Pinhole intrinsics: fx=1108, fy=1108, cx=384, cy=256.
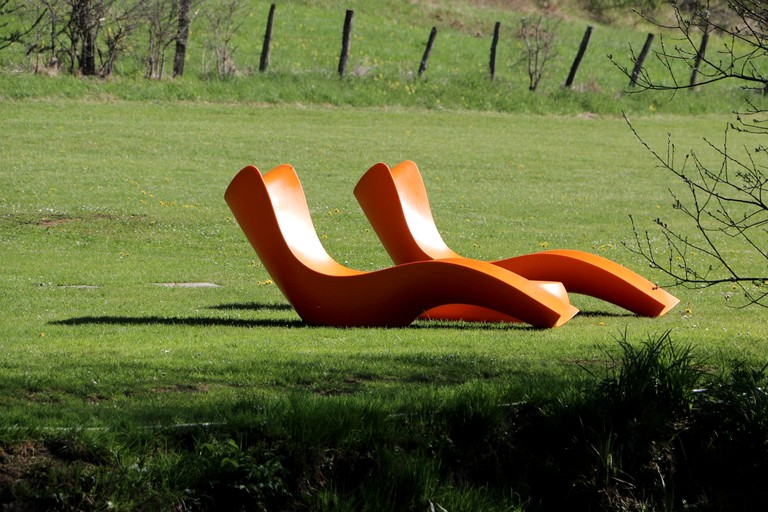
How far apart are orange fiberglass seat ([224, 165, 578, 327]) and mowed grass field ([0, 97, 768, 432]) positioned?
341mm

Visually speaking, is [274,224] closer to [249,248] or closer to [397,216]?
[397,216]

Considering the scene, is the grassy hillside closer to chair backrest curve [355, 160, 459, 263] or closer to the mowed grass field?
the mowed grass field

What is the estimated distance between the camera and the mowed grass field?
24.0ft

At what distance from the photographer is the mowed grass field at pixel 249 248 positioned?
24.0 ft

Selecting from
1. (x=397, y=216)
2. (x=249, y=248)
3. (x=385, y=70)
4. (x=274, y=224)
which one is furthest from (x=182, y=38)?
(x=274, y=224)

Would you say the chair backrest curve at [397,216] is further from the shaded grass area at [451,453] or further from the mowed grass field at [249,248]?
the shaded grass area at [451,453]

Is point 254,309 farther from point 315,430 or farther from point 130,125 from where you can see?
point 130,125

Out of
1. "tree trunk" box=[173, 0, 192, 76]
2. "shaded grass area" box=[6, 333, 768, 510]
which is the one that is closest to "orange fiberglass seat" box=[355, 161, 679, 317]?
"shaded grass area" box=[6, 333, 768, 510]

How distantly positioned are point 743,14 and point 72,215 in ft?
43.6

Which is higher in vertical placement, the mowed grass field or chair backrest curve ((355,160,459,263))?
chair backrest curve ((355,160,459,263))

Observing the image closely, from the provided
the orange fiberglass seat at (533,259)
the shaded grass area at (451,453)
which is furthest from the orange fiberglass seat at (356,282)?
the shaded grass area at (451,453)

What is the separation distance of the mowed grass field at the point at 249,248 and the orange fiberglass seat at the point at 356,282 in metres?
0.34

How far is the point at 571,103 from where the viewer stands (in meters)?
35.5

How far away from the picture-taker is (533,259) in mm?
11742
